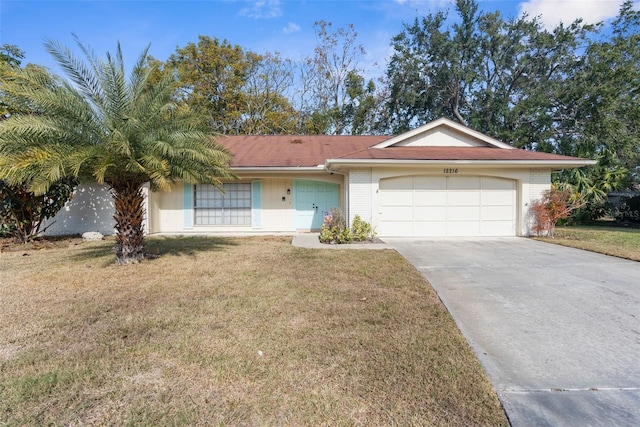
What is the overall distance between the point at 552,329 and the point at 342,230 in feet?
23.3

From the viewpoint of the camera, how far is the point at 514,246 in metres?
10.1

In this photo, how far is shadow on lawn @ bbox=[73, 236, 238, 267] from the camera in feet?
28.5

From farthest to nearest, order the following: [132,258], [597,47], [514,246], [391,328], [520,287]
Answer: [597,47], [514,246], [132,258], [520,287], [391,328]

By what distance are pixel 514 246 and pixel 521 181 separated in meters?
3.30

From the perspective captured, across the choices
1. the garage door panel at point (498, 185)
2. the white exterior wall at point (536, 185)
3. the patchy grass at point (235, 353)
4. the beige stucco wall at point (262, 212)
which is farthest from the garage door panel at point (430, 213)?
the patchy grass at point (235, 353)

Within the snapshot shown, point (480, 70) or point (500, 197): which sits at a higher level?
point (480, 70)

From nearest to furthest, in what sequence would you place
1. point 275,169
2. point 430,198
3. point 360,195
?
point 360,195 → point 430,198 → point 275,169

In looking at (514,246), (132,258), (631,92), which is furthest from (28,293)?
(631,92)

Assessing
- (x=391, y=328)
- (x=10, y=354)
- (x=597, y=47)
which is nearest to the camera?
(x=10, y=354)

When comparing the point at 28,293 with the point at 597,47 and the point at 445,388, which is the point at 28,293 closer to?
the point at 445,388

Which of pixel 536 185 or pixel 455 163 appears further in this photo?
pixel 536 185

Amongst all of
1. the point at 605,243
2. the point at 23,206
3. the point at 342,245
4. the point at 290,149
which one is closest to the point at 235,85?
the point at 290,149

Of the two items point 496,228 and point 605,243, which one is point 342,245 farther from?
point 605,243

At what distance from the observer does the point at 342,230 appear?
10898mm
